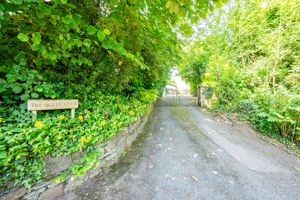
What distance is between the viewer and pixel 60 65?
2498mm

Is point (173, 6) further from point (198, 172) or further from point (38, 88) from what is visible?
point (198, 172)

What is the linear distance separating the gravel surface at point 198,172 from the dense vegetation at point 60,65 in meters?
0.61

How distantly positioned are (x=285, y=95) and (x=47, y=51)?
5922 mm

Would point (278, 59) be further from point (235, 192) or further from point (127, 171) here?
point (127, 171)

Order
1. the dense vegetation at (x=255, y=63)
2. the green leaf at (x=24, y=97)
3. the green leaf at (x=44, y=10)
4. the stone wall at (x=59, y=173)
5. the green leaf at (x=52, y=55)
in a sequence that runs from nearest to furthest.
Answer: the green leaf at (x=44, y=10) → the stone wall at (x=59, y=173) → the green leaf at (x=52, y=55) → the green leaf at (x=24, y=97) → the dense vegetation at (x=255, y=63)

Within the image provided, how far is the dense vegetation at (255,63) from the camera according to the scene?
3.97m

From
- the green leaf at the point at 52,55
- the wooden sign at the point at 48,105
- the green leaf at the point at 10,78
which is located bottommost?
the wooden sign at the point at 48,105

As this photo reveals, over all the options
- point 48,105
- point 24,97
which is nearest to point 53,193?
point 48,105

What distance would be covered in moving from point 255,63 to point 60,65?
24.6 feet

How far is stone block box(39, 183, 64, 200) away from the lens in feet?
5.28

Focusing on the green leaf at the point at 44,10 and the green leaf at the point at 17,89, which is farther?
the green leaf at the point at 17,89

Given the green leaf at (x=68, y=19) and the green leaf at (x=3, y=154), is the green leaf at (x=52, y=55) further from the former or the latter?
the green leaf at (x=3, y=154)

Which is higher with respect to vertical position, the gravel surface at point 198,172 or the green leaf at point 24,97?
the green leaf at point 24,97

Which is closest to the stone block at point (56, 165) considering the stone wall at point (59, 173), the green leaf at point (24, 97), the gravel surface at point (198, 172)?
the stone wall at point (59, 173)
